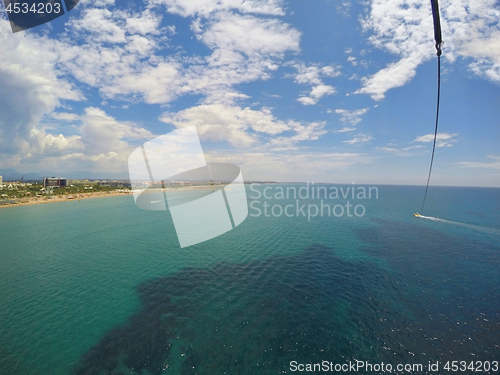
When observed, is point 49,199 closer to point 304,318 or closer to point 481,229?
point 304,318

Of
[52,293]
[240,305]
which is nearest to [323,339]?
[240,305]

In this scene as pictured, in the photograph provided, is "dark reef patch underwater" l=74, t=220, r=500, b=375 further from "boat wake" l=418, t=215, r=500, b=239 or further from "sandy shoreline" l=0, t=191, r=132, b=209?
"sandy shoreline" l=0, t=191, r=132, b=209

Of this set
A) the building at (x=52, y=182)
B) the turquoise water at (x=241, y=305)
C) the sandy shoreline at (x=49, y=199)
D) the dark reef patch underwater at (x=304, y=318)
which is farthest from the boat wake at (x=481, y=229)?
the building at (x=52, y=182)

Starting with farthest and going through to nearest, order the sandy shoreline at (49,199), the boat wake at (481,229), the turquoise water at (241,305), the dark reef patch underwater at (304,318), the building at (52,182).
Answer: the building at (52,182), the sandy shoreline at (49,199), the boat wake at (481,229), the turquoise water at (241,305), the dark reef patch underwater at (304,318)

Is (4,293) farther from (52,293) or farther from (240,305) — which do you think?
(240,305)

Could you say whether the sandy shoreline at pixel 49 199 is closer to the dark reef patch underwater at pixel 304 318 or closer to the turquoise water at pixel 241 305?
the turquoise water at pixel 241 305

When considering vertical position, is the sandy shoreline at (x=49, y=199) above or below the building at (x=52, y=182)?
below

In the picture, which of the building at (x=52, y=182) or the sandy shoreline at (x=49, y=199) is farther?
the building at (x=52, y=182)

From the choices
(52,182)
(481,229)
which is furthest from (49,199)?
(481,229)
